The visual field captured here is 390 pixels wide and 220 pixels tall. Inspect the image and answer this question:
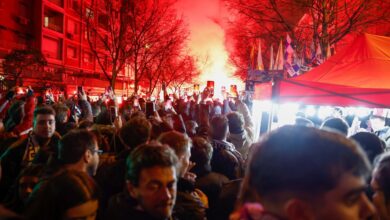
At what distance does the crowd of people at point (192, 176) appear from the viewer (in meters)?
1.21

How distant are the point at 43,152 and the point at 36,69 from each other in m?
30.3

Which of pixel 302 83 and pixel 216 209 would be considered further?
pixel 302 83

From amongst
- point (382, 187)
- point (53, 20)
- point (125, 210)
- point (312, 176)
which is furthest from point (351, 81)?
point (53, 20)

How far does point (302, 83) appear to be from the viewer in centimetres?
471

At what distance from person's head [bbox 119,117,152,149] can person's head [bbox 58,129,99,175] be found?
632 mm

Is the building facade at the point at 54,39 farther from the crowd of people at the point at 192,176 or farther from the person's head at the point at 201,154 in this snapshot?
the person's head at the point at 201,154

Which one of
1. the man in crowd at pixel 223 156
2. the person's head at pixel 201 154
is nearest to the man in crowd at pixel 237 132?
the man in crowd at pixel 223 156

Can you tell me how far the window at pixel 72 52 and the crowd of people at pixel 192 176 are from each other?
141ft

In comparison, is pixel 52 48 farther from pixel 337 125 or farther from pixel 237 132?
Result: pixel 337 125

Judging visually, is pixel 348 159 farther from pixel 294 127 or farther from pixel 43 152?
pixel 43 152

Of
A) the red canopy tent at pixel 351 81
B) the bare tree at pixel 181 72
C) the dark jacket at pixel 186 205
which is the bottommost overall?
the dark jacket at pixel 186 205

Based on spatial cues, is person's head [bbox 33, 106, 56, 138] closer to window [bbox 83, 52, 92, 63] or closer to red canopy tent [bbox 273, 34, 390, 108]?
red canopy tent [bbox 273, 34, 390, 108]

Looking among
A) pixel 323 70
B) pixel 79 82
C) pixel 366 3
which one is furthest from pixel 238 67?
pixel 323 70

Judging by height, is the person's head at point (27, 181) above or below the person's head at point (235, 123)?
below
